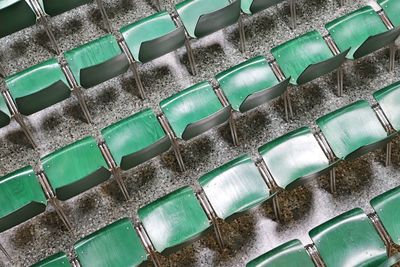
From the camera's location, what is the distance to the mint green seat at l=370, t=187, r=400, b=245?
4969 millimetres

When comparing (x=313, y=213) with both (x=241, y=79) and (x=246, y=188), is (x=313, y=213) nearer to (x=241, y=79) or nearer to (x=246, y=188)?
(x=246, y=188)

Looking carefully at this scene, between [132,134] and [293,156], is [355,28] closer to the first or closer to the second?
[293,156]

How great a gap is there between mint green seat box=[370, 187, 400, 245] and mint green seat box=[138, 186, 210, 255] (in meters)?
1.20

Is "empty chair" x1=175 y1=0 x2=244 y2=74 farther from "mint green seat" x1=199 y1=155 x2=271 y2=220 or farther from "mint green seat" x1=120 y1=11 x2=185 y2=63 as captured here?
"mint green seat" x1=199 y1=155 x2=271 y2=220

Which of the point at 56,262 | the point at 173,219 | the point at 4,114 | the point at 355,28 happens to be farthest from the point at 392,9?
the point at 56,262

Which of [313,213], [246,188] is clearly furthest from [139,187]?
[313,213]

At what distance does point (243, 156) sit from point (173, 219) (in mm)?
707

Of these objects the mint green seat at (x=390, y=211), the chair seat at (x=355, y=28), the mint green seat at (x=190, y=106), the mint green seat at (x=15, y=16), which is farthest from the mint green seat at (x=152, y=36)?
the mint green seat at (x=390, y=211)

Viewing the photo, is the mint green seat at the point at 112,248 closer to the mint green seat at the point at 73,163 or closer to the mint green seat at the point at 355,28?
the mint green seat at the point at 73,163

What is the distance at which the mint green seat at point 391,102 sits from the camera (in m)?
5.49

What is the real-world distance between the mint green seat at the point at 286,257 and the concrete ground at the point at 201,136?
64 centimetres

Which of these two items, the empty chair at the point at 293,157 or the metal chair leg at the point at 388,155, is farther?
the metal chair leg at the point at 388,155

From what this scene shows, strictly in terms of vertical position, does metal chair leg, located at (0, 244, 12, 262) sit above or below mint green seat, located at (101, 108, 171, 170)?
below

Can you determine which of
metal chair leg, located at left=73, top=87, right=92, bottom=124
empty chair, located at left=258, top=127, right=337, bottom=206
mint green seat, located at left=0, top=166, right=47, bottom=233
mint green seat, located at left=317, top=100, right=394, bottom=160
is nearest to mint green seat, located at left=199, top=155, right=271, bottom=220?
empty chair, located at left=258, top=127, right=337, bottom=206
